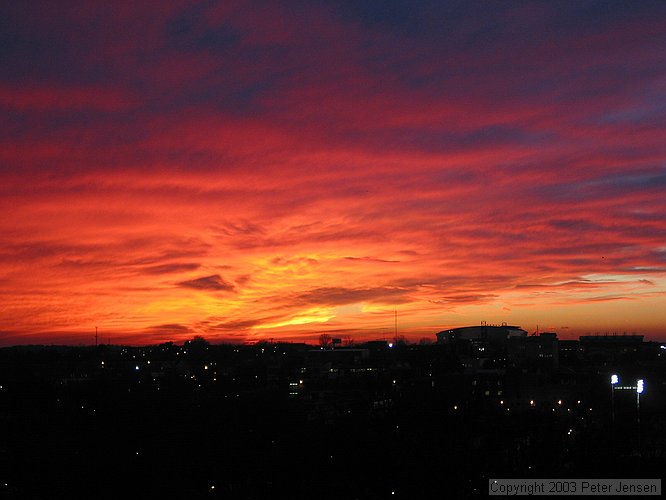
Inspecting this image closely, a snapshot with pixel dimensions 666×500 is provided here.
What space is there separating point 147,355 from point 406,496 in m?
106

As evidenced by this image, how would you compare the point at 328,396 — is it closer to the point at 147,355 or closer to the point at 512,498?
the point at 512,498

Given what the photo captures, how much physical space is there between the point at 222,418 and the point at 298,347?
109 meters

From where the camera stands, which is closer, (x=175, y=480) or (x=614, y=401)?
(x=175, y=480)

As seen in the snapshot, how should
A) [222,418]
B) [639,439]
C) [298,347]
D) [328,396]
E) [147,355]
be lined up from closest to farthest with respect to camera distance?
[639,439], [222,418], [328,396], [147,355], [298,347]

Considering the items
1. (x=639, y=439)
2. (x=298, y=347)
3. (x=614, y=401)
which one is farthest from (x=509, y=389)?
(x=298, y=347)

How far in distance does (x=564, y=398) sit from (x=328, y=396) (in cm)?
1706

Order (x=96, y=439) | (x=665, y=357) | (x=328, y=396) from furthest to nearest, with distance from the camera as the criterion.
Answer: (x=665, y=357), (x=328, y=396), (x=96, y=439)

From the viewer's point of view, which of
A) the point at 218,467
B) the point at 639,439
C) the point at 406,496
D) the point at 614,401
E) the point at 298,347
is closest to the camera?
the point at 406,496

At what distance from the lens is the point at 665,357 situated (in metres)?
95.4

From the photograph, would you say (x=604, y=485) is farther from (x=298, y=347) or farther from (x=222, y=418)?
(x=298, y=347)

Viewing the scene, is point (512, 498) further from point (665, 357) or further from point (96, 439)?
point (665, 357)

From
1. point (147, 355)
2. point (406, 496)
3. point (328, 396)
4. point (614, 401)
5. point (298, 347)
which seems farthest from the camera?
point (298, 347)

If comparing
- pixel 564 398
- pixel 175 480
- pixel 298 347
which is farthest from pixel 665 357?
pixel 175 480

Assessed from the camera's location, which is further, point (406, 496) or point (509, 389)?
point (509, 389)
